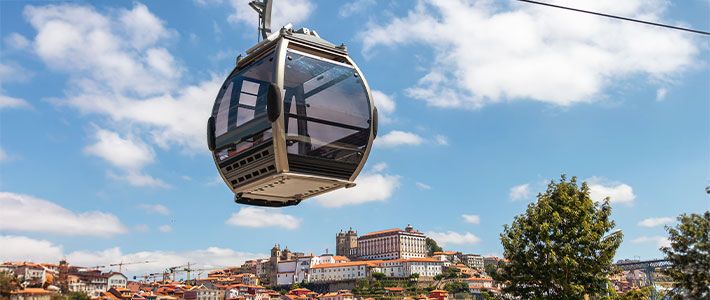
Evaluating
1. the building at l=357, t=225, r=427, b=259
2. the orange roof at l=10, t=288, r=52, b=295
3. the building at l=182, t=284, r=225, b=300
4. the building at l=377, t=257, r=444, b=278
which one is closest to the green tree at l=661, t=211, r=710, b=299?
the orange roof at l=10, t=288, r=52, b=295

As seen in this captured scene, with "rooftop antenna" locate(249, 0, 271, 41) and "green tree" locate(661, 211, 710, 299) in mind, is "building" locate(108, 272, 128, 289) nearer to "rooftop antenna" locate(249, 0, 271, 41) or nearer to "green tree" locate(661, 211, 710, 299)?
"green tree" locate(661, 211, 710, 299)

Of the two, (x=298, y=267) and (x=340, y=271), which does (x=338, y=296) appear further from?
(x=298, y=267)

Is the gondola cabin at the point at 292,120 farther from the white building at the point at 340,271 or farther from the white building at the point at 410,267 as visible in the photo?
the white building at the point at 410,267

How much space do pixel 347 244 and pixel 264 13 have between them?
5898 inches

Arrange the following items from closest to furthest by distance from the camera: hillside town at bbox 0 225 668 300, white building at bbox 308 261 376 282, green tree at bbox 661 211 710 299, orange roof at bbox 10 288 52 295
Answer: green tree at bbox 661 211 710 299 → orange roof at bbox 10 288 52 295 → hillside town at bbox 0 225 668 300 → white building at bbox 308 261 376 282

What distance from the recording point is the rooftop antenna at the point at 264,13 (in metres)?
6.54

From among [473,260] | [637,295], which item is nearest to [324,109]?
[637,295]

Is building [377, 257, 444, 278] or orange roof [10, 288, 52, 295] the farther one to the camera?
building [377, 257, 444, 278]

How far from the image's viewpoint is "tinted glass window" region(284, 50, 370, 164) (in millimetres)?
6172

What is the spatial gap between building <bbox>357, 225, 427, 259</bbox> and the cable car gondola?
13613cm

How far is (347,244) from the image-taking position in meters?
155

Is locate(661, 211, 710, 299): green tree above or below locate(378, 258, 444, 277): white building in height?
below

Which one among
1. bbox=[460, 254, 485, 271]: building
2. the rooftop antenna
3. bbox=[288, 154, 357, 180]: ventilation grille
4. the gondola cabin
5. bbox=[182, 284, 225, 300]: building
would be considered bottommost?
bbox=[182, 284, 225, 300]: building

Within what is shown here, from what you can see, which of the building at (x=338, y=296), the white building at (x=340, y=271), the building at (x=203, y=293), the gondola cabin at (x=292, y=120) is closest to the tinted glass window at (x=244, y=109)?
the gondola cabin at (x=292, y=120)
